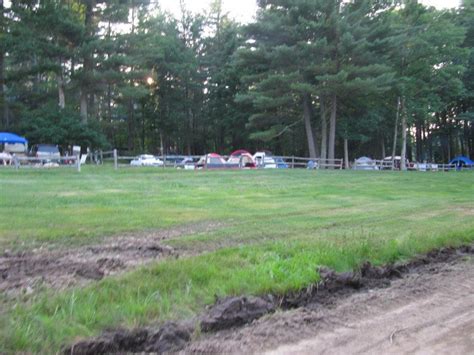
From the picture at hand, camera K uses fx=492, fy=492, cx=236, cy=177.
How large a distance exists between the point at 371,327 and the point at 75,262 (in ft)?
11.6

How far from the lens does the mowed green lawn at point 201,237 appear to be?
429cm

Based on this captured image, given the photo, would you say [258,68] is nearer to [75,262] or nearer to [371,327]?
[75,262]

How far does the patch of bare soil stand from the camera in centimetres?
515

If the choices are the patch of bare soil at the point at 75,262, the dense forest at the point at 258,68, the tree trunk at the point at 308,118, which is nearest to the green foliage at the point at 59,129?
the dense forest at the point at 258,68

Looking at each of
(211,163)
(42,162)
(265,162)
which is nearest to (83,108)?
(42,162)

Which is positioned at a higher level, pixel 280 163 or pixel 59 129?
pixel 59 129

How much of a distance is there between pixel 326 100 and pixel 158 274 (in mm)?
38844

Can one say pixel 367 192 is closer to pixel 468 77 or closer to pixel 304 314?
pixel 304 314

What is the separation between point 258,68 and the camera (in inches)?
1667

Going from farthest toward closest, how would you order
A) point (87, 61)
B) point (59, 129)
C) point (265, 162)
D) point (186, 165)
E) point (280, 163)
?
point (87, 61) → point (59, 129) → point (280, 163) → point (265, 162) → point (186, 165)

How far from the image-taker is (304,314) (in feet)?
15.4

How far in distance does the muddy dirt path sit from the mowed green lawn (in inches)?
22.5

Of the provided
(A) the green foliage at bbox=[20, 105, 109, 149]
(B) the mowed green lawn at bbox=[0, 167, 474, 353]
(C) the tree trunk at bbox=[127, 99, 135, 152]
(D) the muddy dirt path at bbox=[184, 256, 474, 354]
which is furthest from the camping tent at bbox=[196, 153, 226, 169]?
(C) the tree trunk at bbox=[127, 99, 135, 152]

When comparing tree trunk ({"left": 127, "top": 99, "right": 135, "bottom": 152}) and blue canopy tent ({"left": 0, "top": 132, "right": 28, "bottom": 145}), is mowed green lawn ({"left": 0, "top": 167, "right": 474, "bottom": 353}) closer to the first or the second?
blue canopy tent ({"left": 0, "top": 132, "right": 28, "bottom": 145})
